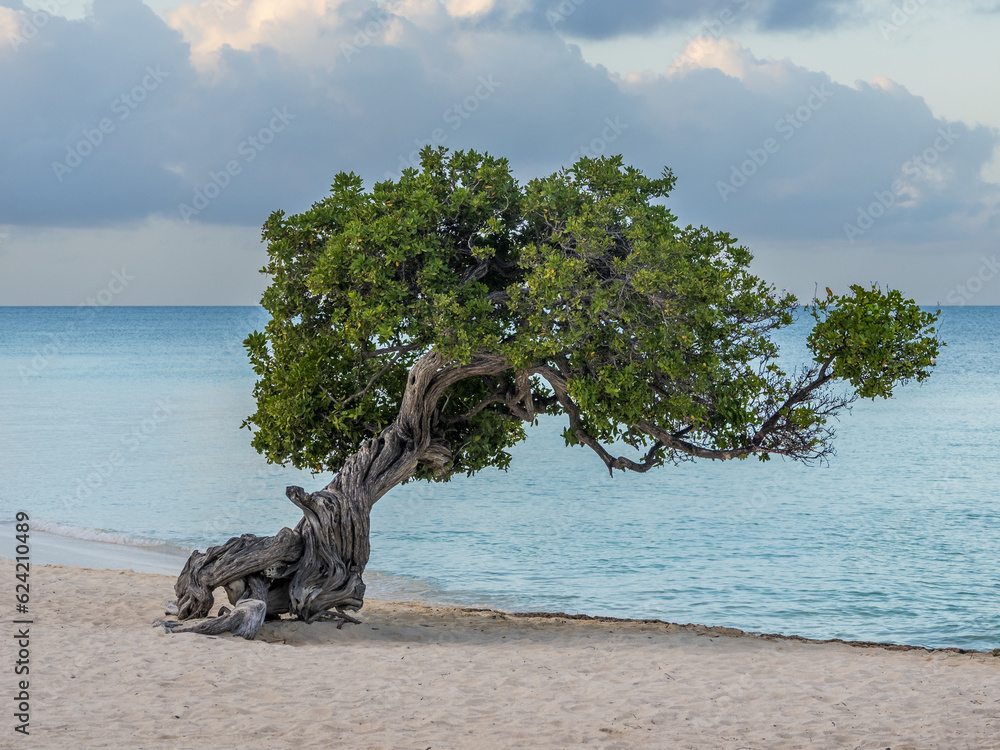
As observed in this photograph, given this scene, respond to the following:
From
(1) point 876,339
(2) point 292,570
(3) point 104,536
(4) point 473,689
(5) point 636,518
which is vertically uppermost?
(1) point 876,339

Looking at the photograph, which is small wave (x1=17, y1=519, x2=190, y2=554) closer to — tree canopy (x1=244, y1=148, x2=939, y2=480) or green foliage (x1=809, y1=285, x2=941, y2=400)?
tree canopy (x1=244, y1=148, x2=939, y2=480)

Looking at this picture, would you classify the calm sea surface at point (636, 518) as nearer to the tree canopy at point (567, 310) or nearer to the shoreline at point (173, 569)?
the shoreline at point (173, 569)

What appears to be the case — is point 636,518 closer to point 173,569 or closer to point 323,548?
point 173,569

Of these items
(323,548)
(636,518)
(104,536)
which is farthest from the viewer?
(636,518)

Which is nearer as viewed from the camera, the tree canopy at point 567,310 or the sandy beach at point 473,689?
the sandy beach at point 473,689

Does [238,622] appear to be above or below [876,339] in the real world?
below

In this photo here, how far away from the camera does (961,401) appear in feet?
160

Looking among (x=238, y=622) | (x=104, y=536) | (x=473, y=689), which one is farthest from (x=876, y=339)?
(x=104, y=536)

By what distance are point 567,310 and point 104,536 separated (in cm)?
1471

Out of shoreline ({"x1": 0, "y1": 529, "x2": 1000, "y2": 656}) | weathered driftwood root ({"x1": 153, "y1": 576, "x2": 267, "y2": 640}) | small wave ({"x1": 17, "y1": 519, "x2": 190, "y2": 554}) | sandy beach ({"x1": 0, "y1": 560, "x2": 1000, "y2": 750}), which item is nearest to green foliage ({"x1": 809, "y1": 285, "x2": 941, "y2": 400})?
sandy beach ({"x1": 0, "y1": 560, "x2": 1000, "y2": 750})

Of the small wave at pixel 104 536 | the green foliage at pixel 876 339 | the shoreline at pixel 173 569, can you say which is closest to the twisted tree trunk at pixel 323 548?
the shoreline at pixel 173 569

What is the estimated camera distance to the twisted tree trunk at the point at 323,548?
1161 centimetres

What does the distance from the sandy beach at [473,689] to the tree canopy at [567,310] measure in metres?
2.93

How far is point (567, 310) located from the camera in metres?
10.9
